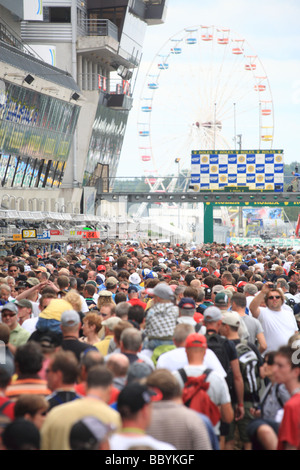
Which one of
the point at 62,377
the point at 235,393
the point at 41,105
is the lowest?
the point at 235,393

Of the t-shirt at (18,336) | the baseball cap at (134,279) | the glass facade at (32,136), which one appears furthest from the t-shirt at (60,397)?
the glass facade at (32,136)

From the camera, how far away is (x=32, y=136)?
4531 cm

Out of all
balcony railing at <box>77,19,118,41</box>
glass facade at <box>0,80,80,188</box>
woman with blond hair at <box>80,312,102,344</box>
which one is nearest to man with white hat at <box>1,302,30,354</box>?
woman with blond hair at <box>80,312,102,344</box>

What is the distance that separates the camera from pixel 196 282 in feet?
39.0

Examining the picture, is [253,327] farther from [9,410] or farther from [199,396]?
[9,410]

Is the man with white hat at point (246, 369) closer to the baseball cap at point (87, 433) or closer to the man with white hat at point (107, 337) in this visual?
the man with white hat at point (107, 337)

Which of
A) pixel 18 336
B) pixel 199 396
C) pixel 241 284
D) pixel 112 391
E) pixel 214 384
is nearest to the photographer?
pixel 112 391

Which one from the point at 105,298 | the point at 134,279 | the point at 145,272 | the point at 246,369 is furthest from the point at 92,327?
the point at 145,272

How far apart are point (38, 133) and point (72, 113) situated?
5370mm

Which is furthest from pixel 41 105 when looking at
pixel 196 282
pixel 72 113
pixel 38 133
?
pixel 196 282

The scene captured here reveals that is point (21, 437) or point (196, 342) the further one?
point (196, 342)

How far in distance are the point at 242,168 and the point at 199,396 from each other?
43.4m

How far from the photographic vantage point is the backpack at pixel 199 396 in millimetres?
6051
